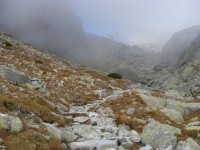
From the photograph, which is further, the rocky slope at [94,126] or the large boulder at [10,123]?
the rocky slope at [94,126]

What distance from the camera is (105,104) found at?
97.0 feet

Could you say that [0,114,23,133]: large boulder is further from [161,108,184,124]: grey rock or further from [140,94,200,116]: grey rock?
[140,94,200,116]: grey rock

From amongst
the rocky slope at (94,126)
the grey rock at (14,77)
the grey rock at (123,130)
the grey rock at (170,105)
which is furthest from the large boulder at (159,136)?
the grey rock at (14,77)

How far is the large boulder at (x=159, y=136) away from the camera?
716 inches

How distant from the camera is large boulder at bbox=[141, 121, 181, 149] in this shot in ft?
59.7

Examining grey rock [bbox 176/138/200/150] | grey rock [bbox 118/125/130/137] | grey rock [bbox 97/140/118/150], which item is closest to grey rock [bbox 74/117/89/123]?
grey rock [bbox 118/125/130/137]

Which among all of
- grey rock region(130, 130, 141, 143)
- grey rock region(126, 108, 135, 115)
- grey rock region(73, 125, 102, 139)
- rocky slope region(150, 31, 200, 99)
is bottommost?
grey rock region(130, 130, 141, 143)

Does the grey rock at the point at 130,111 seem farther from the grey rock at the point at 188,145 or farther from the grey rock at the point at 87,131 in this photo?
the grey rock at the point at 188,145

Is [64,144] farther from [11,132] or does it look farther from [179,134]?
[179,134]

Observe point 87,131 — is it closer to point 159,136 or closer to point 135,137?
point 135,137

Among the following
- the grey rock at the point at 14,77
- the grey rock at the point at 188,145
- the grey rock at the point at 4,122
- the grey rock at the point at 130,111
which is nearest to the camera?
the grey rock at the point at 4,122

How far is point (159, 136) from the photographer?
61.3 feet

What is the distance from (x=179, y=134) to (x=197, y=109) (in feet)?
40.2

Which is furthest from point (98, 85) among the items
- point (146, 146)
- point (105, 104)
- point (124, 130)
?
point (146, 146)
